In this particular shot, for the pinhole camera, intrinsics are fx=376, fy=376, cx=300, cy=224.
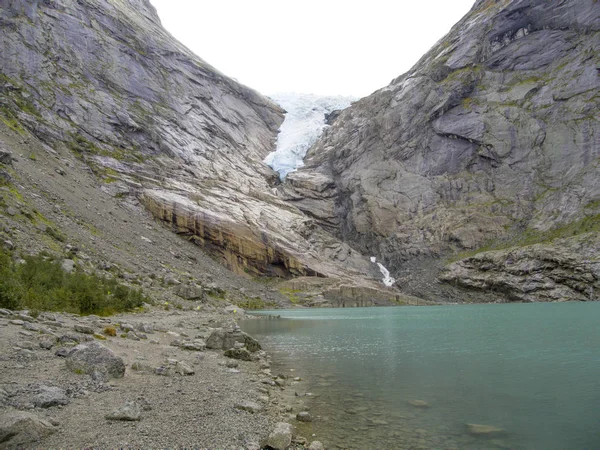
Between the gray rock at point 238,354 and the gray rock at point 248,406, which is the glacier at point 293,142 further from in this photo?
the gray rock at point 248,406

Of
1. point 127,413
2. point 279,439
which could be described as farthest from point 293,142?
point 127,413

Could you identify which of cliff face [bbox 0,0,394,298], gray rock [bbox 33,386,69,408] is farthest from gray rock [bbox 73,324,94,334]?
cliff face [bbox 0,0,394,298]

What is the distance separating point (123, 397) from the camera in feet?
31.6

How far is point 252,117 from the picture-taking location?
169 metres

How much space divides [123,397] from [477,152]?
418 ft

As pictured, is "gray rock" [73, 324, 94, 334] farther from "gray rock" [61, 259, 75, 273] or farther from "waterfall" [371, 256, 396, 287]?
"waterfall" [371, 256, 396, 287]

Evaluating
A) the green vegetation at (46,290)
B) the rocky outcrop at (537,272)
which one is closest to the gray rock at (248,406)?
the green vegetation at (46,290)

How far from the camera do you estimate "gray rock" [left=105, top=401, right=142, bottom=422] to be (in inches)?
314

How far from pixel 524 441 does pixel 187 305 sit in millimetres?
41774

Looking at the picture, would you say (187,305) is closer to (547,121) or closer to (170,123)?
(170,123)

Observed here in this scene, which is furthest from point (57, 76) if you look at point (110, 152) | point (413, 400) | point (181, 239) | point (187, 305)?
point (413, 400)

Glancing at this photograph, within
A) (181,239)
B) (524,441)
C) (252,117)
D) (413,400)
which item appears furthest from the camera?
(252,117)

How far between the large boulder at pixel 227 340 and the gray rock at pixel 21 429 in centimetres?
1563

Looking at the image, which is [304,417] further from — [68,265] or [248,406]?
[68,265]
